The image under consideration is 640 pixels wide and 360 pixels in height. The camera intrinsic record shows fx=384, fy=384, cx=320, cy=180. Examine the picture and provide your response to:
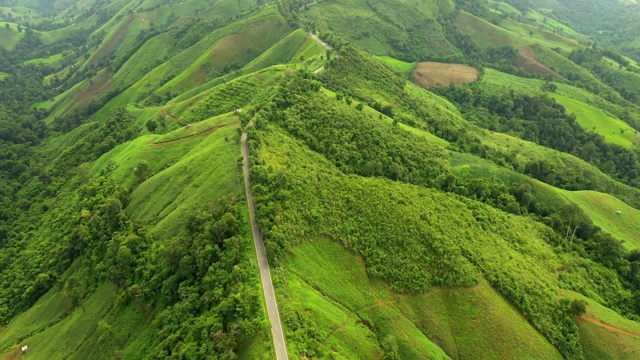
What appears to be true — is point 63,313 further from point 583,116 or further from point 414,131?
point 583,116

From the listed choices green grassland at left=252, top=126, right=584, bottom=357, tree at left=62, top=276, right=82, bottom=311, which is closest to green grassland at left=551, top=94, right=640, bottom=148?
green grassland at left=252, top=126, right=584, bottom=357

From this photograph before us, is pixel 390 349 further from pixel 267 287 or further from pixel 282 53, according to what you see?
pixel 282 53

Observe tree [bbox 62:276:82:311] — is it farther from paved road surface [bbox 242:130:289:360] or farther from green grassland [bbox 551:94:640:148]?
green grassland [bbox 551:94:640:148]

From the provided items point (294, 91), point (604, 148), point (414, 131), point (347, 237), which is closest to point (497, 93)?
point (604, 148)

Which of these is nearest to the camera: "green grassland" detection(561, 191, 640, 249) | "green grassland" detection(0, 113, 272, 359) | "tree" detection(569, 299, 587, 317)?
"green grassland" detection(0, 113, 272, 359)

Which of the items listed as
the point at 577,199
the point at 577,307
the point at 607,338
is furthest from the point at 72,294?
the point at 577,199

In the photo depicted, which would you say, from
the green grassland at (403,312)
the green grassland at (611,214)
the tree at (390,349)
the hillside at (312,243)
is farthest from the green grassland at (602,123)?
the tree at (390,349)

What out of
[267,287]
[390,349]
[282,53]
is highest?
[282,53]

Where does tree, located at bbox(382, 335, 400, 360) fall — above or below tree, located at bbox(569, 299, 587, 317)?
below
